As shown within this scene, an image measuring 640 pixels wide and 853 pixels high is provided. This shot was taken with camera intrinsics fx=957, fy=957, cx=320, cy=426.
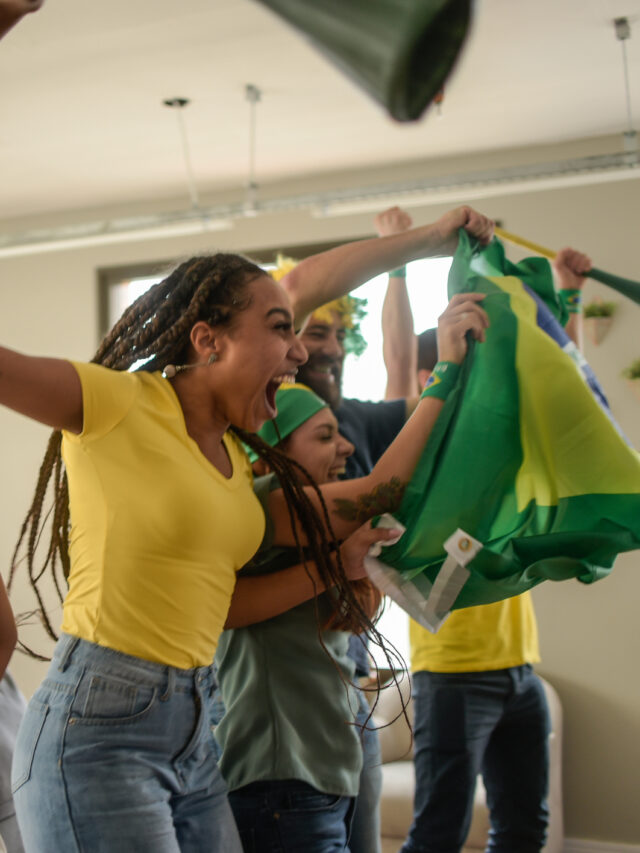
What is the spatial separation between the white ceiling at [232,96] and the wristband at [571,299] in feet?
3.62

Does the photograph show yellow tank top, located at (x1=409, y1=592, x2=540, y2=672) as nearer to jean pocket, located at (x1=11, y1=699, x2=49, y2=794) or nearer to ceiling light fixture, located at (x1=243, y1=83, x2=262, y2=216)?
jean pocket, located at (x1=11, y1=699, x2=49, y2=794)

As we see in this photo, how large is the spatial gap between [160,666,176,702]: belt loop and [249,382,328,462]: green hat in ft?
1.93

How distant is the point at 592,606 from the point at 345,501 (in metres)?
3.14

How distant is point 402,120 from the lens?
396 millimetres

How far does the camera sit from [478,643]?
8.46 ft

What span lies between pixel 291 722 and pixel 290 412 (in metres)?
0.61

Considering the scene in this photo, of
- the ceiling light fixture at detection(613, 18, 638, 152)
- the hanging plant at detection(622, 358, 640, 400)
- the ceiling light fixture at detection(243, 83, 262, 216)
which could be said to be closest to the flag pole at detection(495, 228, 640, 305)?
the ceiling light fixture at detection(613, 18, 638, 152)

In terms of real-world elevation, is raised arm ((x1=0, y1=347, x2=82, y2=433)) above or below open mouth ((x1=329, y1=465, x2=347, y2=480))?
above

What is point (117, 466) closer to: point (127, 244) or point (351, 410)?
point (351, 410)

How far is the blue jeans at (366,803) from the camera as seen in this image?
5.99 ft

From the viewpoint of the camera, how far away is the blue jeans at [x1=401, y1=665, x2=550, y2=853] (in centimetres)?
250

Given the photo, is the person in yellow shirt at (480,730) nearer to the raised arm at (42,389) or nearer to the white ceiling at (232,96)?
the raised arm at (42,389)

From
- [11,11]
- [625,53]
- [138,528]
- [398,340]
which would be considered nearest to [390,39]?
[11,11]

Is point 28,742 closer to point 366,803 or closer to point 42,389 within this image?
point 42,389
